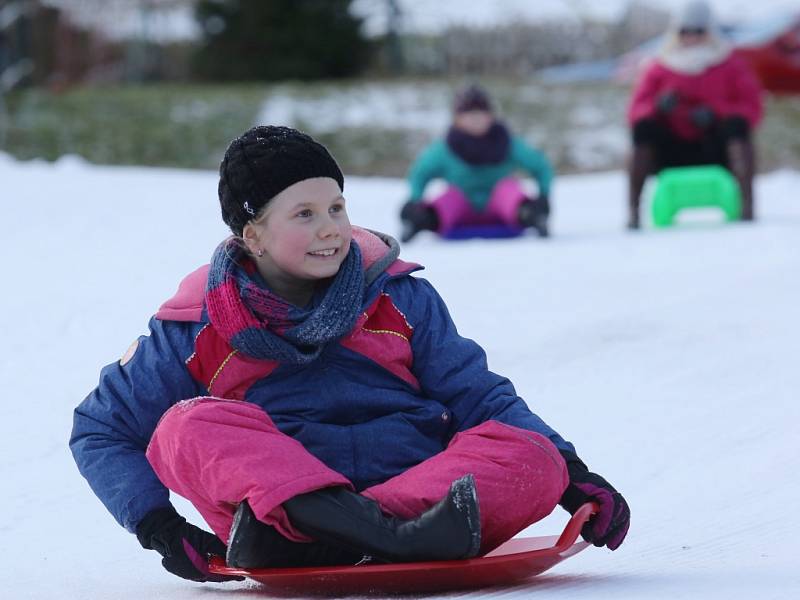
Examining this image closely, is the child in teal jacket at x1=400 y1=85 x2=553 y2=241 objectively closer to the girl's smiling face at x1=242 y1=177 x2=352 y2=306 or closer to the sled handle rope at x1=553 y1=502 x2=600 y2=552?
the girl's smiling face at x1=242 y1=177 x2=352 y2=306

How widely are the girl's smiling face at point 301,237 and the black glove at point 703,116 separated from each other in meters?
5.86

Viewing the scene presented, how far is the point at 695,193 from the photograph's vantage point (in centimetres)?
800

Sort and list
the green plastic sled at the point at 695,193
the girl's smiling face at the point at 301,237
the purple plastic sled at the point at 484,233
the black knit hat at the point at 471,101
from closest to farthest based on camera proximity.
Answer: the girl's smiling face at the point at 301,237
the purple plastic sled at the point at 484,233
the black knit hat at the point at 471,101
the green plastic sled at the point at 695,193

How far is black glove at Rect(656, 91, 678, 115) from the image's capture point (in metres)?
8.06

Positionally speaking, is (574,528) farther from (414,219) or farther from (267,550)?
(414,219)

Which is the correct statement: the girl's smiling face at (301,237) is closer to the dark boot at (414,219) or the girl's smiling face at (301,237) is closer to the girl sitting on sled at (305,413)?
the girl sitting on sled at (305,413)

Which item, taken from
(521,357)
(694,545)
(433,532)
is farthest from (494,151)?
(433,532)

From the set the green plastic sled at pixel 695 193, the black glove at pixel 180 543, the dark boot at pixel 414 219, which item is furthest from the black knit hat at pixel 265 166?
the green plastic sled at pixel 695 193

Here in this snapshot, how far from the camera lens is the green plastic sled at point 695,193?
7934mm

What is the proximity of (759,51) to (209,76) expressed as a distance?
585cm

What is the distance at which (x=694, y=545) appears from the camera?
8.93 feet

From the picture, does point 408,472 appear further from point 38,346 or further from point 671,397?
point 38,346

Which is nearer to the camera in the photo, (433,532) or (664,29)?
(433,532)

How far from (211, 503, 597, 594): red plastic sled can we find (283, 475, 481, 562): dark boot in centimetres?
2
